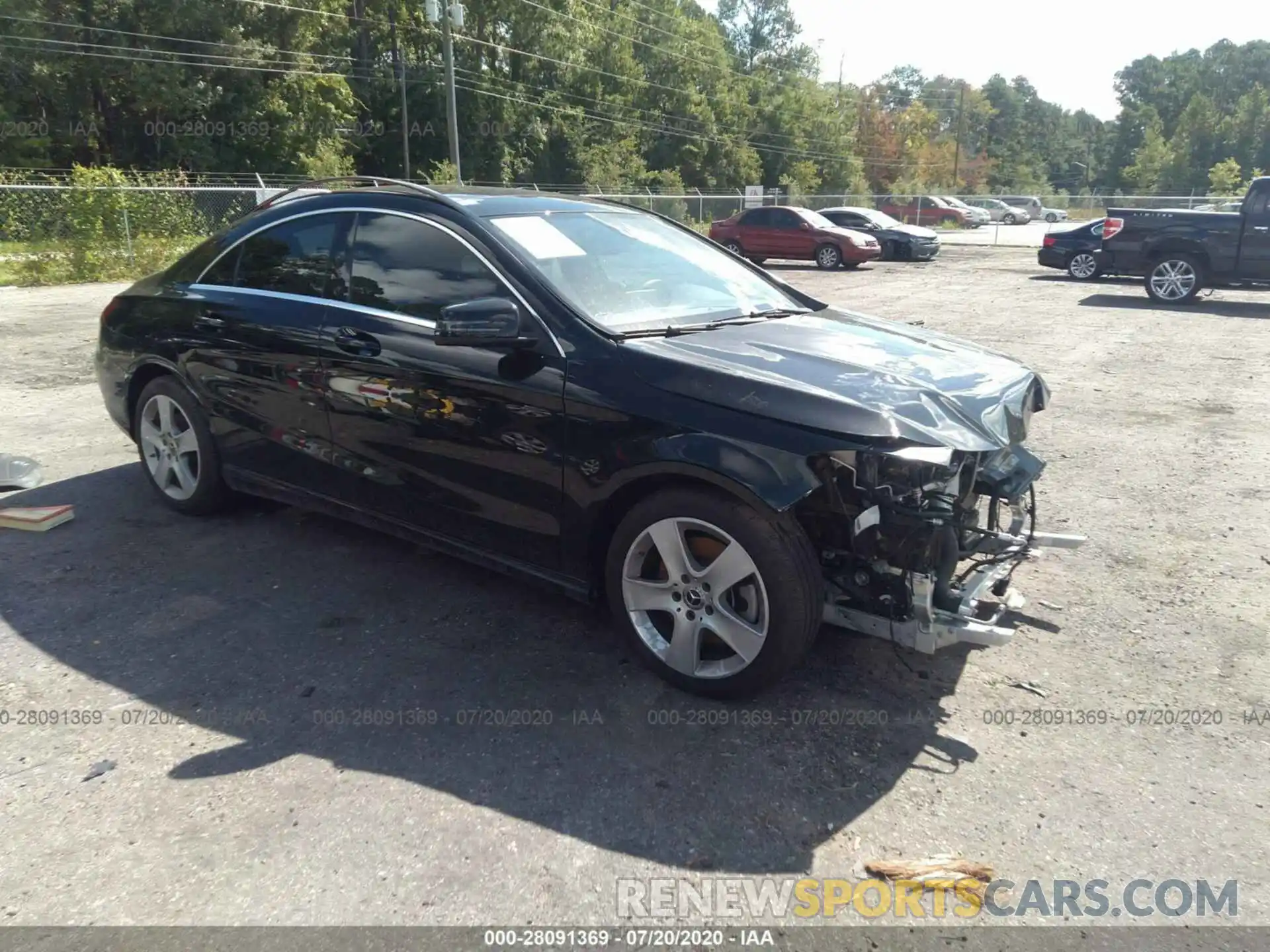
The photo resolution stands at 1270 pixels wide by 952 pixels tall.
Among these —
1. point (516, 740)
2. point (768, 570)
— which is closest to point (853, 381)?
→ point (768, 570)

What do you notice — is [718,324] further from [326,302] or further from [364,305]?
[326,302]

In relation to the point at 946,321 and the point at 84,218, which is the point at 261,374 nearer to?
the point at 946,321

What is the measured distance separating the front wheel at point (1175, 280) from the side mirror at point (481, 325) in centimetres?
1483

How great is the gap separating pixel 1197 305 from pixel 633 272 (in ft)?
47.7

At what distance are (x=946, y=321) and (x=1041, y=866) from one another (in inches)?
446

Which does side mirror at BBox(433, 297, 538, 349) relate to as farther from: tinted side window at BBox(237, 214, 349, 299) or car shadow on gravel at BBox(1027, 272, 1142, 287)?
car shadow on gravel at BBox(1027, 272, 1142, 287)

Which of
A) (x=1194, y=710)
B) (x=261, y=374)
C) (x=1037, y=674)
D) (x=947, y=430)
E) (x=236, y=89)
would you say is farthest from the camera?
(x=236, y=89)

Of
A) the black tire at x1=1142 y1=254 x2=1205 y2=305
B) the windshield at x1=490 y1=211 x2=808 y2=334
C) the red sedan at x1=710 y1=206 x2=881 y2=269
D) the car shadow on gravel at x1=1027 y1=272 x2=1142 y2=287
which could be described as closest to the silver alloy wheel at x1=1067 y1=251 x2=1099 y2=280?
the car shadow on gravel at x1=1027 y1=272 x2=1142 y2=287

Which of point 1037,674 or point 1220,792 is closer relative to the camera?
point 1220,792

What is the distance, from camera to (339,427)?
4.18 m

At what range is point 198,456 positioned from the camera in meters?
4.89

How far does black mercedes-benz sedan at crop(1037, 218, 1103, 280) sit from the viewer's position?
1961cm

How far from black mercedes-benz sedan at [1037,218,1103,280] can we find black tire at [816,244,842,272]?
4.73m

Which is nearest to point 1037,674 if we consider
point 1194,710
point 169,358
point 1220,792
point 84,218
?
point 1194,710
